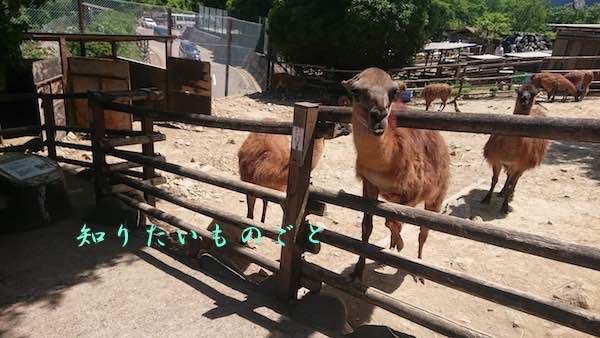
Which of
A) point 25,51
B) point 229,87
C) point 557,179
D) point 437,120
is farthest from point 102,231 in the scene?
point 229,87

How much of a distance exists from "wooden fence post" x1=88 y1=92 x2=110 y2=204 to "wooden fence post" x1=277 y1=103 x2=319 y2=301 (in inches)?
99.3

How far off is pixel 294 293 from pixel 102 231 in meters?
2.24

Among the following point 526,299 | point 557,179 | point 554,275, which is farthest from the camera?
point 557,179

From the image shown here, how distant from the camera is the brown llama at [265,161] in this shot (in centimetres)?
464

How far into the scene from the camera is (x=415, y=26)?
16.7 meters

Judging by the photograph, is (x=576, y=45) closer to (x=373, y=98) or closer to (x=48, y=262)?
(x=373, y=98)

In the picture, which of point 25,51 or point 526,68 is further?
point 526,68

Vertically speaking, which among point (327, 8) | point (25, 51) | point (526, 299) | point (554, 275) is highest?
point (327, 8)

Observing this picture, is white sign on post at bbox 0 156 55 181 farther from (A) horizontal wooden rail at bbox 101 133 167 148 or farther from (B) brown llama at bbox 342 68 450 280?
(B) brown llama at bbox 342 68 450 280

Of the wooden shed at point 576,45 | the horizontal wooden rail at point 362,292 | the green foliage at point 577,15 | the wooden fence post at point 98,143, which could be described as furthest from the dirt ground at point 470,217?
the green foliage at point 577,15

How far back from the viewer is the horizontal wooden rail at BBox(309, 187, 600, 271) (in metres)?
2.11

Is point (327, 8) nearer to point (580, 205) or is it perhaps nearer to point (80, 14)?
point (80, 14)

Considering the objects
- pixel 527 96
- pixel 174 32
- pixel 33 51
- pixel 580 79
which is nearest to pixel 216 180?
pixel 527 96

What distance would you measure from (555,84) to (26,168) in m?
15.5
